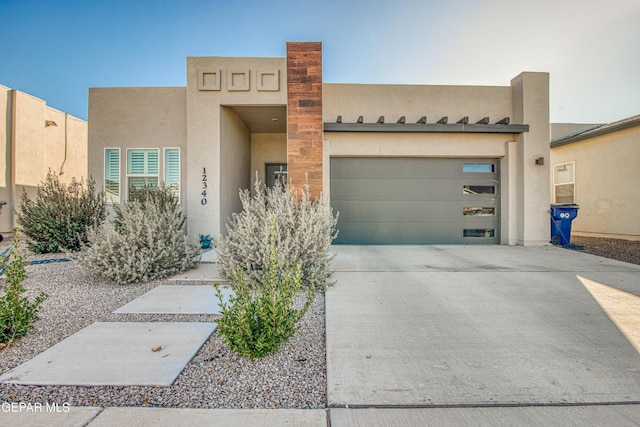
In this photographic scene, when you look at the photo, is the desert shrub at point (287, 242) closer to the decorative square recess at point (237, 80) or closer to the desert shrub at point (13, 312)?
the desert shrub at point (13, 312)

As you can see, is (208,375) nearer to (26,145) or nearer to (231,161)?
(231,161)

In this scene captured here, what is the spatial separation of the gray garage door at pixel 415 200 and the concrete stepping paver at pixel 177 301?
14.7 ft

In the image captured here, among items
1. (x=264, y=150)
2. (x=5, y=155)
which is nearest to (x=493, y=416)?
(x=264, y=150)

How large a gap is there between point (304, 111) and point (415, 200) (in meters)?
4.01

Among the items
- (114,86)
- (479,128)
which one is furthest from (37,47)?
(479,128)

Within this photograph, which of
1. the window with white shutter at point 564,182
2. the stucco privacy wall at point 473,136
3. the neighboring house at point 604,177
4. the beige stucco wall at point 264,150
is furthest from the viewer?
the window with white shutter at point 564,182

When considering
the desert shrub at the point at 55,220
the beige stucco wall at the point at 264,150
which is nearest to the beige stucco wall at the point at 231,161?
the beige stucco wall at the point at 264,150

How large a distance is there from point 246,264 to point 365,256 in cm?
297

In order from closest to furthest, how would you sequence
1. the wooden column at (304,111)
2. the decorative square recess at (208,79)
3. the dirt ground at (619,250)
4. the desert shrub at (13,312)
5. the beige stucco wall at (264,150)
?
the desert shrub at (13,312) < the wooden column at (304,111) < the dirt ground at (619,250) < the decorative square recess at (208,79) < the beige stucco wall at (264,150)

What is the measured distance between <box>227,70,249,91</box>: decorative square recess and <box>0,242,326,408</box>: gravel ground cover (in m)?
5.66

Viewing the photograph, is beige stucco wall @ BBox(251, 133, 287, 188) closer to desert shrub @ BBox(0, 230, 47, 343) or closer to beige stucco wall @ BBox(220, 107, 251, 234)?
beige stucco wall @ BBox(220, 107, 251, 234)

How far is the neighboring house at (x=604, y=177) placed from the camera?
8719mm

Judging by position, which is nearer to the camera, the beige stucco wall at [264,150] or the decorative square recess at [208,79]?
the decorative square recess at [208,79]

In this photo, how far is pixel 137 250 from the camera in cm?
440
